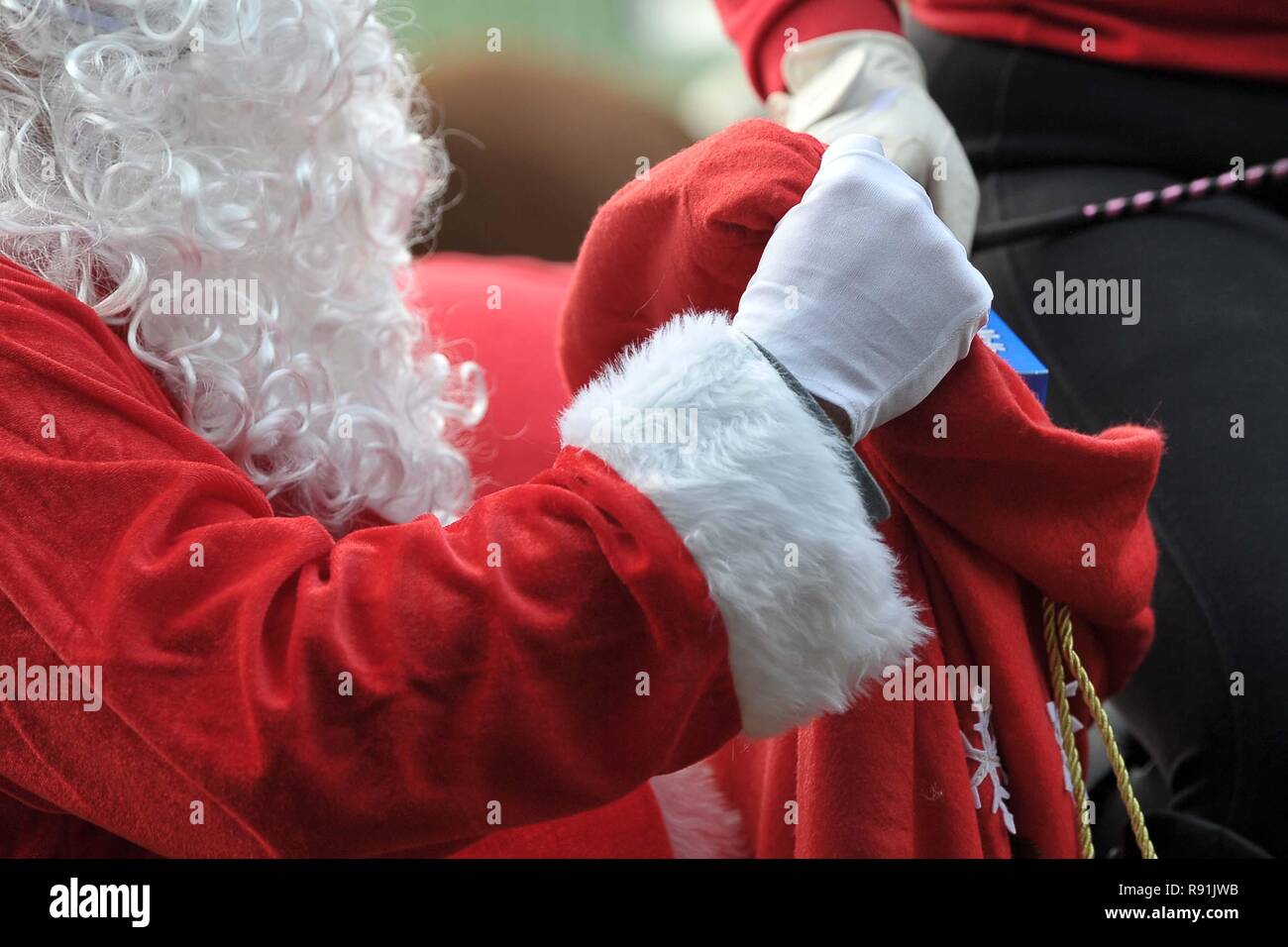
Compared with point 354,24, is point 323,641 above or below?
below

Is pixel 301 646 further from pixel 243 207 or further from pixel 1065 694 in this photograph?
pixel 1065 694

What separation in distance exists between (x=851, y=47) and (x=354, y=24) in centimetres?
41

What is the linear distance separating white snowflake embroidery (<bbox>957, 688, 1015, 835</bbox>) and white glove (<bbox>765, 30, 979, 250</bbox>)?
0.35 m

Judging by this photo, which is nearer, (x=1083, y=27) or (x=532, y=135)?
(x=1083, y=27)

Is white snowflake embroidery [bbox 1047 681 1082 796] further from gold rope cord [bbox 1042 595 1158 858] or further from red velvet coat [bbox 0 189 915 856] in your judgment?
red velvet coat [bbox 0 189 915 856]

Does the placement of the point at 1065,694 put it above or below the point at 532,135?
below

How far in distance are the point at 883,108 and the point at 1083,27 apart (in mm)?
243

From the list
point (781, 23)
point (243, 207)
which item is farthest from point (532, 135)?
point (243, 207)

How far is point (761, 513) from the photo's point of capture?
489 millimetres

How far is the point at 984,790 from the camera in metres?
0.62

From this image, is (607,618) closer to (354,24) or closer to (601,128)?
(354,24)

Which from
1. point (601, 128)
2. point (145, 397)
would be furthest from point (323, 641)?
point (601, 128)

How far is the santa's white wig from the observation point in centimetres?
57
